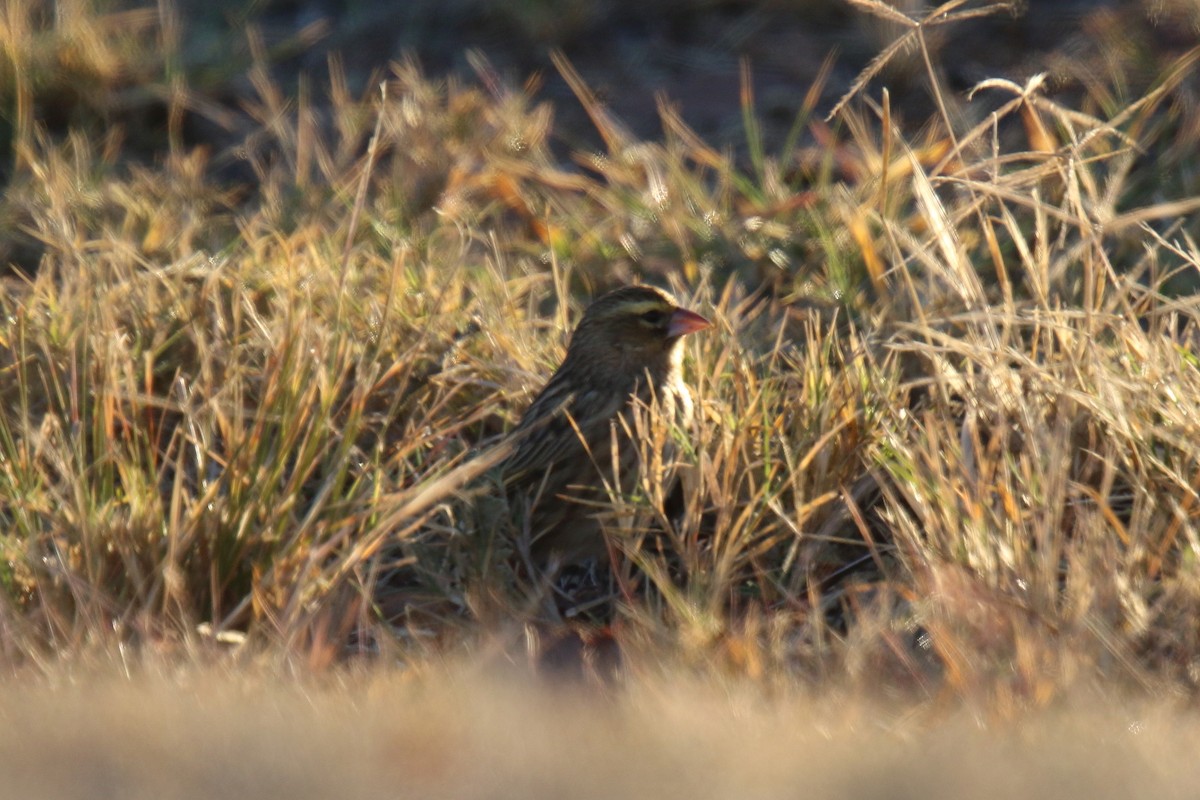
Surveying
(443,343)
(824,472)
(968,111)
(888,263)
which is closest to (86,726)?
(824,472)

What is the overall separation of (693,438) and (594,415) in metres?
0.40

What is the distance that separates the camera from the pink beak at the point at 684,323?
499 centimetres

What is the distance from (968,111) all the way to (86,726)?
540cm

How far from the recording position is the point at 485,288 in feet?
17.9

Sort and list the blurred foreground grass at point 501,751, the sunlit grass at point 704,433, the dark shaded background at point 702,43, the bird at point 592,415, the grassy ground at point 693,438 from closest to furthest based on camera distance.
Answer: the blurred foreground grass at point 501,751, the grassy ground at point 693,438, the sunlit grass at point 704,433, the bird at point 592,415, the dark shaded background at point 702,43

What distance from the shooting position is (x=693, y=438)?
4527mm

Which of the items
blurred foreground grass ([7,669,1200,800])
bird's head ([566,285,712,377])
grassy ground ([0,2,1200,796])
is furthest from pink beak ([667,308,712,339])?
blurred foreground grass ([7,669,1200,800])

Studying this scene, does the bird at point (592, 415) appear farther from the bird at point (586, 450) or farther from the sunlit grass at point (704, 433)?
the sunlit grass at point (704, 433)

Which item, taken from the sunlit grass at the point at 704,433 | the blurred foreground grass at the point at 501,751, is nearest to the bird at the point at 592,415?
the sunlit grass at the point at 704,433

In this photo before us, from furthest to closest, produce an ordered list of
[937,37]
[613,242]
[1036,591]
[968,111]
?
1. [937,37]
2. [968,111]
3. [613,242]
4. [1036,591]

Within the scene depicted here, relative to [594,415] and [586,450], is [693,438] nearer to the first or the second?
[586,450]

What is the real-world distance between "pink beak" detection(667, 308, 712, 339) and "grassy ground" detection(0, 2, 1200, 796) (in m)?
0.12

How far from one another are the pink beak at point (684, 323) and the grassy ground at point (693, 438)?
0.38 ft

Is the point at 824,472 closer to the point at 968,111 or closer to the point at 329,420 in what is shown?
the point at 329,420
